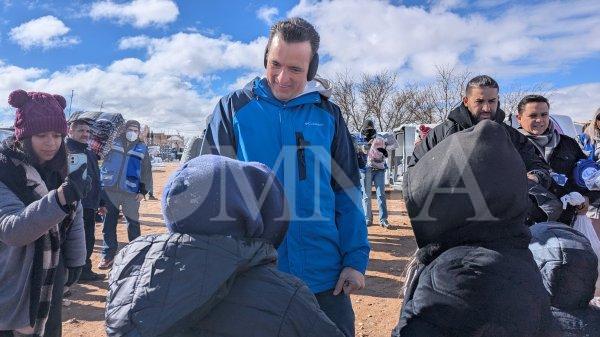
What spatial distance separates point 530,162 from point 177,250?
9.24 ft

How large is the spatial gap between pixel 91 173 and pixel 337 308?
12.6 ft

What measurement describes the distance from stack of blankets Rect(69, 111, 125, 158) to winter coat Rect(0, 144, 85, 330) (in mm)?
2764

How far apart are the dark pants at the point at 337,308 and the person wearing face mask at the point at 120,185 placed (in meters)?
4.53

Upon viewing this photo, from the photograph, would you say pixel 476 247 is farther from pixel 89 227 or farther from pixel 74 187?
pixel 89 227

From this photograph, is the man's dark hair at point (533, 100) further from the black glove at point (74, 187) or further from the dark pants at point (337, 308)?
the black glove at point (74, 187)

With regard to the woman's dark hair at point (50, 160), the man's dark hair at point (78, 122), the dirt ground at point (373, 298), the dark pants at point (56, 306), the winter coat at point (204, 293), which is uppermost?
the man's dark hair at point (78, 122)

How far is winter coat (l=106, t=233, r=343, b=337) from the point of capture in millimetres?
1026

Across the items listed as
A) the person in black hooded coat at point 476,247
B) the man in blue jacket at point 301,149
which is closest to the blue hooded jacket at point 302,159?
the man in blue jacket at point 301,149

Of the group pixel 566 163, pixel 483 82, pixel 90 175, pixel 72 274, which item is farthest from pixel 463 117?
pixel 90 175

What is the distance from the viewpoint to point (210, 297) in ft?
3.41

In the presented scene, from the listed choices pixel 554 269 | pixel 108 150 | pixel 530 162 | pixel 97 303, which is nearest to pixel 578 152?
pixel 530 162

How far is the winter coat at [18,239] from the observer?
82.8 inches

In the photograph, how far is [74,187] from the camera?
87.6 inches

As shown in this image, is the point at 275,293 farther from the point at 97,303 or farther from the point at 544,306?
the point at 97,303
